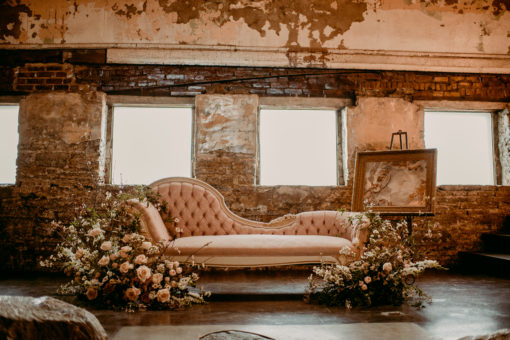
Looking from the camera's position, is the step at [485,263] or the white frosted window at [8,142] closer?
the step at [485,263]

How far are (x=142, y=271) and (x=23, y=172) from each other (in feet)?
9.89

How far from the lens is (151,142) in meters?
5.28

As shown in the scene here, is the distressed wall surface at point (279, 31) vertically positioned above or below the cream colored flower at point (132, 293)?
above

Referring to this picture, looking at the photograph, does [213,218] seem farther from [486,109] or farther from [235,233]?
[486,109]

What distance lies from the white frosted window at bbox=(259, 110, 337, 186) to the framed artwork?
49 cm

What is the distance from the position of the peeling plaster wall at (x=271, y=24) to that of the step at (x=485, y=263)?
2.72 metres

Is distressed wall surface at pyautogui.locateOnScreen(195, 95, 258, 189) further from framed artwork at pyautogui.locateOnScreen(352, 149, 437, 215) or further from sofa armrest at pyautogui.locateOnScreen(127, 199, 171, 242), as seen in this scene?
sofa armrest at pyautogui.locateOnScreen(127, 199, 171, 242)

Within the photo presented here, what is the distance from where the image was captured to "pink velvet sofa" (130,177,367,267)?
10.9 feet

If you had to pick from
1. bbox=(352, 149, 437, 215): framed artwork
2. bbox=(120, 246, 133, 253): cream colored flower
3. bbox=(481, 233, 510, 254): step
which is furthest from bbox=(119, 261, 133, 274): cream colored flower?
bbox=(481, 233, 510, 254): step

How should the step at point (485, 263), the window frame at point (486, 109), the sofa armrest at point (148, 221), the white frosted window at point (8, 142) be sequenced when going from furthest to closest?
the window frame at point (486, 109), the white frosted window at point (8, 142), the step at point (485, 263), the sofa armrest at point (148, 221)

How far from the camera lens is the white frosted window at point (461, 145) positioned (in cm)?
549

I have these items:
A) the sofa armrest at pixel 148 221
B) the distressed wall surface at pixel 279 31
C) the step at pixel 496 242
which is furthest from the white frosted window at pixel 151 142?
the step at pixel 496 242

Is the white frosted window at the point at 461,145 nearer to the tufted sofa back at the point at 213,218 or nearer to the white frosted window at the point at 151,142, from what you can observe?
the tufted sofa back at the point at 213,218

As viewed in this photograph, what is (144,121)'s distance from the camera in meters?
5.32
